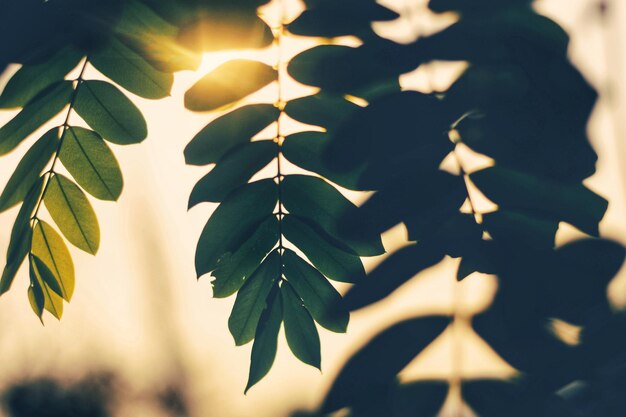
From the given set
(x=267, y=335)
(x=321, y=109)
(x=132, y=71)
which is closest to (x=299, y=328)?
(x=267, y=335)

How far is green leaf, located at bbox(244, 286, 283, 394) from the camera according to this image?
0.64 metres

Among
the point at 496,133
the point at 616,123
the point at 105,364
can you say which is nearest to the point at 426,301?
the point at 496,133


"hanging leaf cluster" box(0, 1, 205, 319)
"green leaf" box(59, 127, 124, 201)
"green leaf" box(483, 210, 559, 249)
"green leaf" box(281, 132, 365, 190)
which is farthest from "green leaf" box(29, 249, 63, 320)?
"green leaf" box(483, 210, 559, 249)

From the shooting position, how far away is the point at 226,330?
30.3 inches

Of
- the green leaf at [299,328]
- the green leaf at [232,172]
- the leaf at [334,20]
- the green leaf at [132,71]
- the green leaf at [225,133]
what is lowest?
the green leaf at [299,328]

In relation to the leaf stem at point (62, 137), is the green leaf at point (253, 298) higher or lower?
lower

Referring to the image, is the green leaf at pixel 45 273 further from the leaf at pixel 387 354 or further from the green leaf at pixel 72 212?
the leaf at pixel 387 354

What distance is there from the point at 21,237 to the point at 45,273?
5cm

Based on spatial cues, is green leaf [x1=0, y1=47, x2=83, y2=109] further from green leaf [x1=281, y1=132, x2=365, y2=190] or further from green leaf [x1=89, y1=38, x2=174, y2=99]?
green leaf [x1=281, y1=132, x2=365, y2=190]

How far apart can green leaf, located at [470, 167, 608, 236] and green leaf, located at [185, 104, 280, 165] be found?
0.25 meters

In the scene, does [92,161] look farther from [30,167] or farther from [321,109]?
[321,109]

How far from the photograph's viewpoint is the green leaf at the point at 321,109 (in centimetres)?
63

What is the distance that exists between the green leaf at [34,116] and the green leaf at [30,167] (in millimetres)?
17

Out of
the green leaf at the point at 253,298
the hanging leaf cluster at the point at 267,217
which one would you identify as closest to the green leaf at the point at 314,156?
the hanging leaf cluster at the point at 267,217
